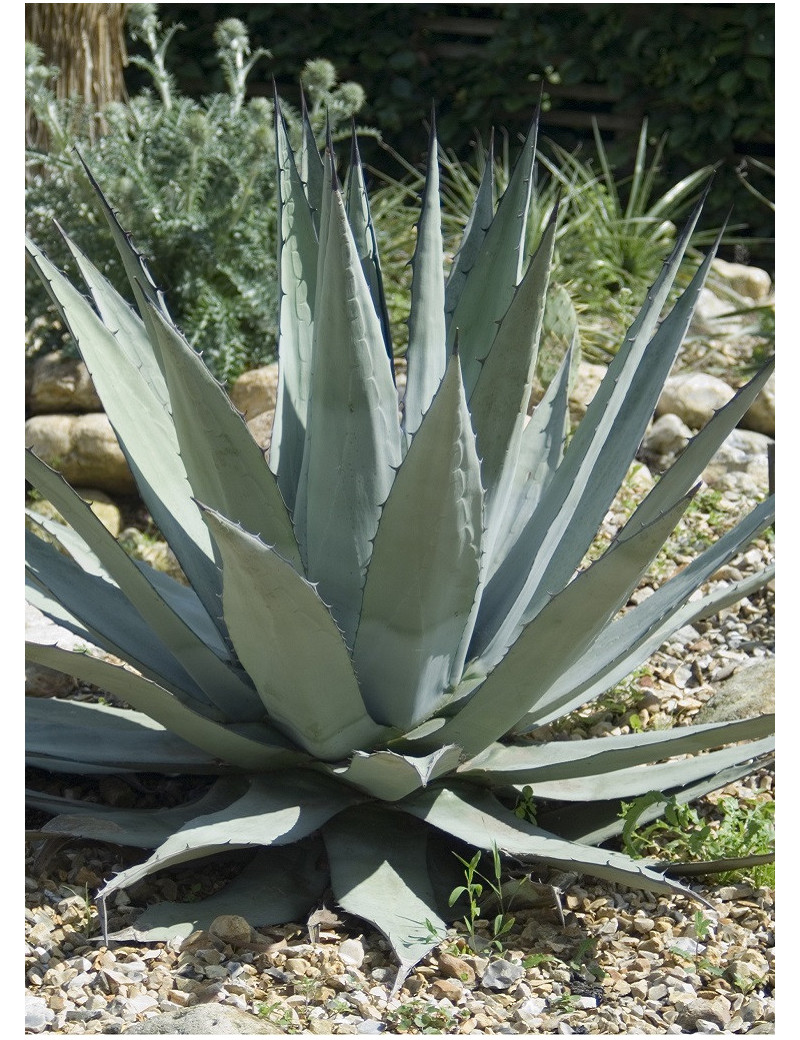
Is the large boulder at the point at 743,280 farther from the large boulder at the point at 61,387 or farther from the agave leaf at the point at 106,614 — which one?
the agave leaf at the point at 106,614

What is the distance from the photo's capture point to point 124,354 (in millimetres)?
2295

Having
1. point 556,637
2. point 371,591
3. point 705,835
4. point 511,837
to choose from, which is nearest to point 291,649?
point 371,591

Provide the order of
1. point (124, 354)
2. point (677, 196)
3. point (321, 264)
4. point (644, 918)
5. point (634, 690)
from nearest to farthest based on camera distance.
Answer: point (321, 264) < point (644, 918) < point (124, 354) < point (634, 690) < point (677, 196)

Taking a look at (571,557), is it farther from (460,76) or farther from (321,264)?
(460,76)

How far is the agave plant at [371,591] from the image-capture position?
1840 millimetres

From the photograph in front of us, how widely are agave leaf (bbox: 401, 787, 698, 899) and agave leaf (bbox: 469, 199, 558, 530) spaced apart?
0.51 metres

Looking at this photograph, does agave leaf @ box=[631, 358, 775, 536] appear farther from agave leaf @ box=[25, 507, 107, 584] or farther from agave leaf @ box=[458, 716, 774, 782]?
agave leaf @ box=[25, 507, 107, 584]

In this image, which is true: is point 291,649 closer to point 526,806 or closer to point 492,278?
point 526,806

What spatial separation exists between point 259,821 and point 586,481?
2.90 feet

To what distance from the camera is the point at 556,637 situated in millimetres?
1846

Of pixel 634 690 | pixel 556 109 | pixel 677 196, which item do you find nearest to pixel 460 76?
pixel 556 109

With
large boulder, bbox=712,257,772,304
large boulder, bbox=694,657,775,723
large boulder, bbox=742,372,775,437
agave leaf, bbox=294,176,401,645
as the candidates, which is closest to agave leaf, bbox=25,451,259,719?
agave leaf, bbox=294,176,401,645

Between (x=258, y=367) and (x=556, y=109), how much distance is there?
3.51m

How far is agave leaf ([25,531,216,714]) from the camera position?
7.17ft
